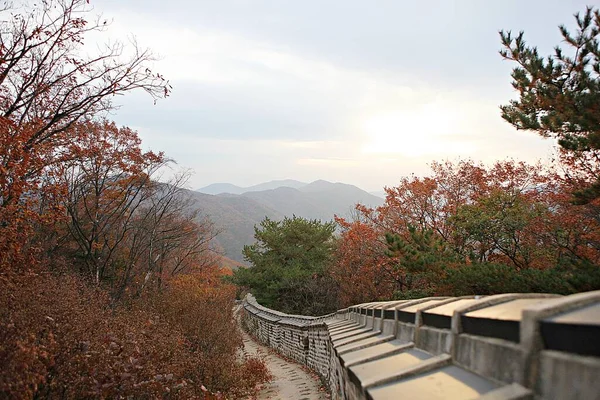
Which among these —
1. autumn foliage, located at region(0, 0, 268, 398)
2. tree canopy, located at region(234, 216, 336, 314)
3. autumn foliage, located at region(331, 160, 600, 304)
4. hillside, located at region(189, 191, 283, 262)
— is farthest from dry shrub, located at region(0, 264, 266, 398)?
hillside, located at region(189, 191, 283, 262)

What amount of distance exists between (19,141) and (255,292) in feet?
68.3

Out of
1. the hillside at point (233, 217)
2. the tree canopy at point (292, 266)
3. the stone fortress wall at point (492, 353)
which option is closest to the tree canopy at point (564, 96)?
the stone fortress wall at point (492, 353)

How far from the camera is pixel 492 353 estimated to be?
204cm

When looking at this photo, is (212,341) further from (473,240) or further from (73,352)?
(473,240)

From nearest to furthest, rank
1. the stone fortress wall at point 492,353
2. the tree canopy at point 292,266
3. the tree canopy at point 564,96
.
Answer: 1. the stone fortress wall at point 492,353
2. the tree canopy at point 564,96
3. the tree canopy at point 292,266

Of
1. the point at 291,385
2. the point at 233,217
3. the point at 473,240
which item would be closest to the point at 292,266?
the point at 473,240

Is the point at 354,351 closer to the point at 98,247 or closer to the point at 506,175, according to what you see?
the point at 98,247

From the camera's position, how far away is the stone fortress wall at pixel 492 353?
1484mm

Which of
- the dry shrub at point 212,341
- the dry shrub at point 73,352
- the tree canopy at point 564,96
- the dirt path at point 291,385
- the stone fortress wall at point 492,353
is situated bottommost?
the dirt path at point 291,385

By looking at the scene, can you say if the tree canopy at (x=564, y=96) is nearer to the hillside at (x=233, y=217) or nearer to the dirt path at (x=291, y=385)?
the dirt path at (x=291, y=385)

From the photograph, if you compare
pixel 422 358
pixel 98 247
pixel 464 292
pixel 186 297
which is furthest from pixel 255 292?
pixel 422 358

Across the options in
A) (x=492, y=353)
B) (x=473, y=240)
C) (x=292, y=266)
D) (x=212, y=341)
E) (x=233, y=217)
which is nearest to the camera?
(x=492, y=353)

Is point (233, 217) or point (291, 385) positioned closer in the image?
point (291, 385)

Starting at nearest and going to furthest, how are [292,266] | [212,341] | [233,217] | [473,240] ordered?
[212,341] → [473,240] → [292,266] → [233,217]
